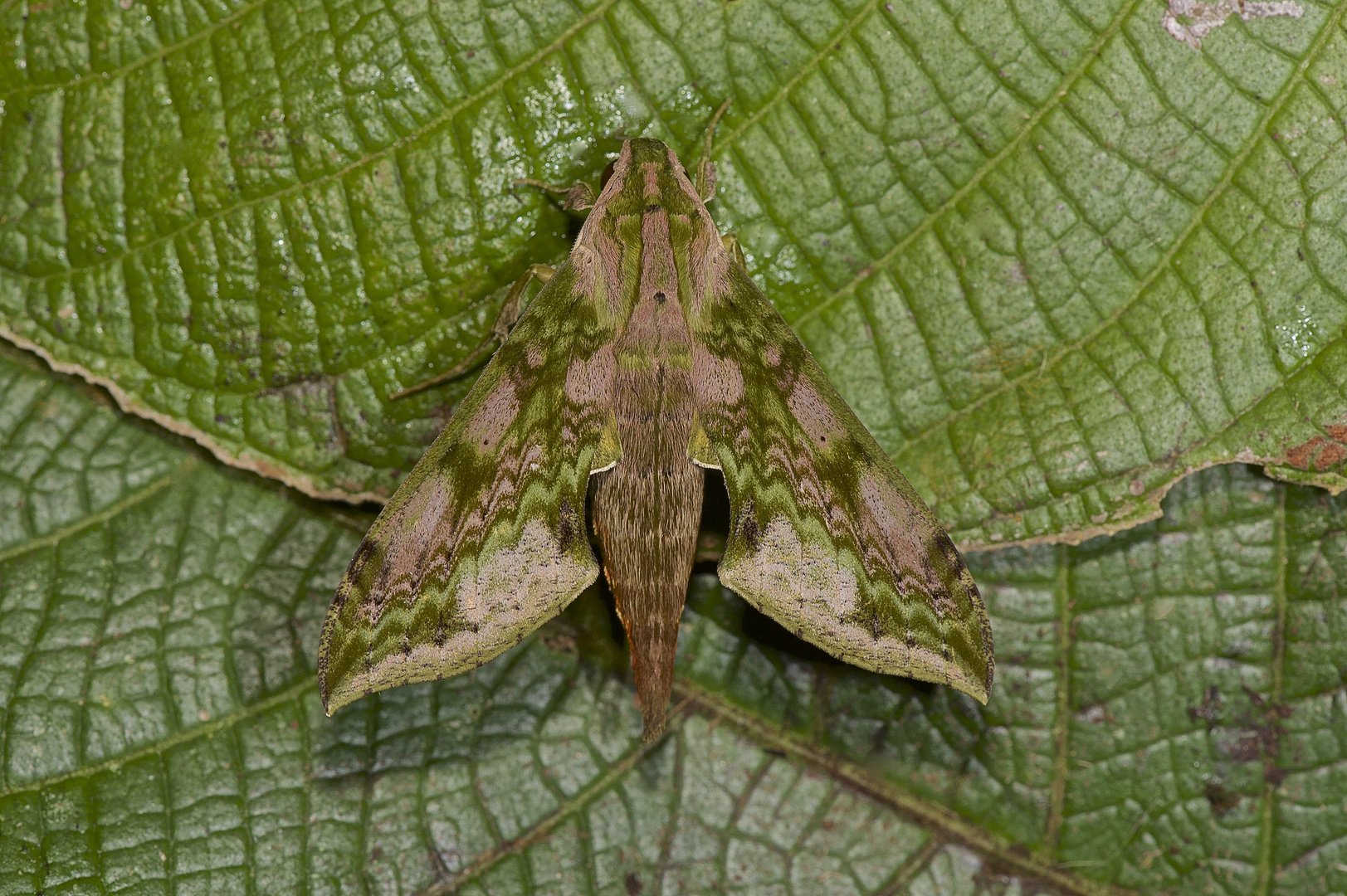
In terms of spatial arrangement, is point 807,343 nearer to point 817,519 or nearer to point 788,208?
point 788,208

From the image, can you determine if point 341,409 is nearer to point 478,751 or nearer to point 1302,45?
point 478,751

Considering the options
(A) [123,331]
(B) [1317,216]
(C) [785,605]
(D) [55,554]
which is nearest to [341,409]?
(A) [123,331]

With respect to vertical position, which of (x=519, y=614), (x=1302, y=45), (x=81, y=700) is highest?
(x=1302, y=45)

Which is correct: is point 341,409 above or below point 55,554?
above

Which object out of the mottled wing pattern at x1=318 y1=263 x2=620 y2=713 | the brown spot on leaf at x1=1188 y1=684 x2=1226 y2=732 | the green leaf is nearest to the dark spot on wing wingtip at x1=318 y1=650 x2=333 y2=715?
the mottled wing pattern at x1=318 y1=263 x2=620 y2=713

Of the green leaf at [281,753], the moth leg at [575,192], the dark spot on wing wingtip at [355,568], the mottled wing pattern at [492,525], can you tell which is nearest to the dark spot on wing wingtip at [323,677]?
the mottled wing pattern at [492,525]

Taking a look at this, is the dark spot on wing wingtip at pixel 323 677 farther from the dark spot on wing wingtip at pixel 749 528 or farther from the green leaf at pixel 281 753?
the dark spot on wing wingtip at pixel 749 528

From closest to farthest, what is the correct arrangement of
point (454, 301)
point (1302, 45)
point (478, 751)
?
point (1302, 45) < point (454, 301) < point (478, 751)
